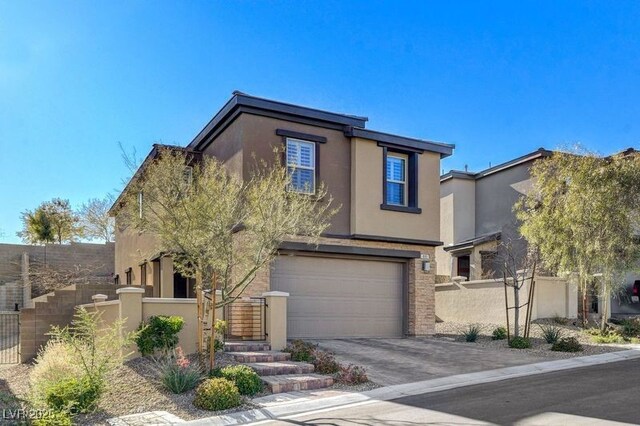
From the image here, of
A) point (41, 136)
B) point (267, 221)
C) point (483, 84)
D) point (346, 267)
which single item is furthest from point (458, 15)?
point (41, 136)

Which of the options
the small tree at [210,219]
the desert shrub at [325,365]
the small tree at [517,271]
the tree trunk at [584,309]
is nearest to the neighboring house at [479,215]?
the small tree at [517,271]

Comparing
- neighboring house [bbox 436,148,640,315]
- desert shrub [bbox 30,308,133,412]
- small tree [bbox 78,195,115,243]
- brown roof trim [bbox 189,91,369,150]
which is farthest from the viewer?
small tree [bbox 78,195,115,243]

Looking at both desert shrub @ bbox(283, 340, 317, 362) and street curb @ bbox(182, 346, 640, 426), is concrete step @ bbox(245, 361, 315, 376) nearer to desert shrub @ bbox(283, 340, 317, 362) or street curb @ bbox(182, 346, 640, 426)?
desert shrub @ bbox(283, 340, 317, 362)

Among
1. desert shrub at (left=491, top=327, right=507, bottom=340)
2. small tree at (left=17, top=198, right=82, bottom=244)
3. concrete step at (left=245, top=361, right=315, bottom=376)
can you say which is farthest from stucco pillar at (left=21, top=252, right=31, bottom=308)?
desert shrub at (left=491, top=327, right=507, bottom=340)

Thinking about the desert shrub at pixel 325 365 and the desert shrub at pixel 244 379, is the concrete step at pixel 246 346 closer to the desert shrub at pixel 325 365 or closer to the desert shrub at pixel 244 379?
the desert shrub at pixel 325 365

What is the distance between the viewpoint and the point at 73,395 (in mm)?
8203

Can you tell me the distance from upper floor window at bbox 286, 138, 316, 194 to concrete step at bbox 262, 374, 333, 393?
648 centimetres

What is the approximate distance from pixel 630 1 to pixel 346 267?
35.1ft

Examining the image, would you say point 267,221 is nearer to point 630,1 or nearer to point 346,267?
point 346,267

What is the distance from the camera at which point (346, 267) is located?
16.8 m

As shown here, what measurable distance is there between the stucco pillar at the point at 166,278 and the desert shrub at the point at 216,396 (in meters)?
9.94

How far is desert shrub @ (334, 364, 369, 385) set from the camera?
33.8 ft

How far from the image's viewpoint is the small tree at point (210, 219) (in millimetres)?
9750

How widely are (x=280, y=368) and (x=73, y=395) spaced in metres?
4.00
